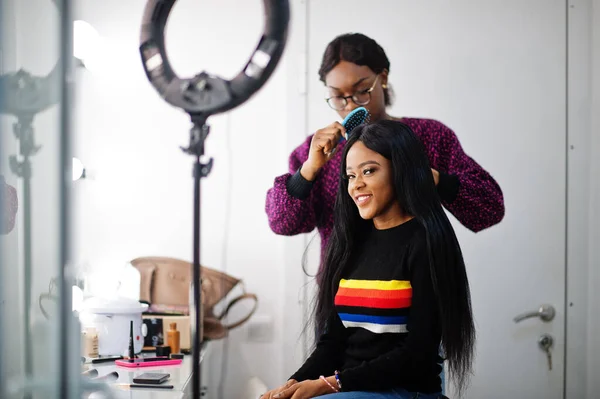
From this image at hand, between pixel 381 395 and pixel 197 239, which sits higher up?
pixel 197 239

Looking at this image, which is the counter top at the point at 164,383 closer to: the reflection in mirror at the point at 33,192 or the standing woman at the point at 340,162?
the standing woman at the point at 340,162

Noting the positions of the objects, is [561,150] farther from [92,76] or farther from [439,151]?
[92,76]

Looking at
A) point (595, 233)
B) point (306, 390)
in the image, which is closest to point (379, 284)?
point (306, 390)

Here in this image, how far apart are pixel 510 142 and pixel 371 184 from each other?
103 centimetres

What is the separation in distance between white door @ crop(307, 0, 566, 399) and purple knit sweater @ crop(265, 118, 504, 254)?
59cm

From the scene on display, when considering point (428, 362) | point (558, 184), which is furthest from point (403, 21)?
point (428, 362)

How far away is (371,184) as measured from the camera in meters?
1.34

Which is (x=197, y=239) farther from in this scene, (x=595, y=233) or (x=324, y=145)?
(x=595, y=233)

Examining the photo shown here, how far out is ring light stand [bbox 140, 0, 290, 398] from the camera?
581 millimetres

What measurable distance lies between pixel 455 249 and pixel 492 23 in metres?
1.18

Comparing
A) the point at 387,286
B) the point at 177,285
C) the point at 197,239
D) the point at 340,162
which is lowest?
the point at 177,285

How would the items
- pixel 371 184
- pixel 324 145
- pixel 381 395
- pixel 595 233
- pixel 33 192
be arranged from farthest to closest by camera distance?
pixel 595 233, pixel 324 145, pixel 371 184, pixel 381 395, pixel 33 192

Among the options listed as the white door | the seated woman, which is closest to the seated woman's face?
the seated woman

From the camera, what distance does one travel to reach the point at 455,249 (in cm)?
130
